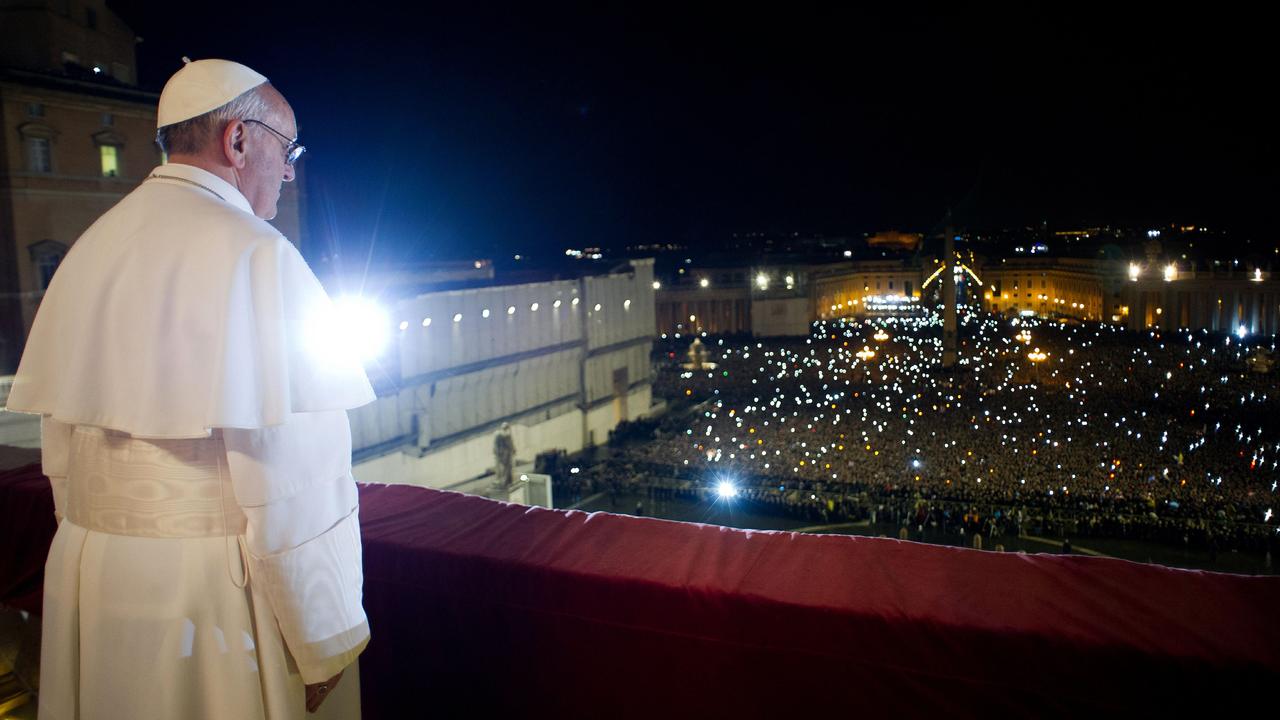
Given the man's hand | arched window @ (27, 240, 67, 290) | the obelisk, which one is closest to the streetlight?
the obelisk

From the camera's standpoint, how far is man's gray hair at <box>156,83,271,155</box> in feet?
5.40

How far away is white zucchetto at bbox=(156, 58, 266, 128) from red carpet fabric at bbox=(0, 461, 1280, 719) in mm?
1143

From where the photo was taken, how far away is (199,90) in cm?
161

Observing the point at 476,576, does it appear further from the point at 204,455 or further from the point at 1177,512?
the point at 1177,512

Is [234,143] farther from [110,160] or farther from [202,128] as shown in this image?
[110,160]

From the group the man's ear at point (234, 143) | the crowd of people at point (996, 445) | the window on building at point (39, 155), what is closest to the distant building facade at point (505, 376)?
the crowd of people at point (996, 445)

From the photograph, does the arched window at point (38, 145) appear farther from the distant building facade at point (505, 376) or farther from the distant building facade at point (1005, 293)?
the distant building facade at point (1005, 293)

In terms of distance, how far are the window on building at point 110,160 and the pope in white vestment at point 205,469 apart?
18.1 metres

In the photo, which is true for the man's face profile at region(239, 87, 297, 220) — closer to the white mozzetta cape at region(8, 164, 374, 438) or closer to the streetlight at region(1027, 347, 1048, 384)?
the white mozzetta cape at region(8, 164, 374, 438)

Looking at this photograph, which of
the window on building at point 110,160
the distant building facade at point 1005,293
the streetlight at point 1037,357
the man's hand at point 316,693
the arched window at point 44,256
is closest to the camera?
the man's hand at point 316,693

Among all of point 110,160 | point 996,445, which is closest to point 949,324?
point 996,445

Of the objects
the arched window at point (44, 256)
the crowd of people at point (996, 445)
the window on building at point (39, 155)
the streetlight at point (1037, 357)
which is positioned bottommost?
the crowd of people at point (996, 445)

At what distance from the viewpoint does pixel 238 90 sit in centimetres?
164

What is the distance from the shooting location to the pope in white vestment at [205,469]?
4.74 ft
